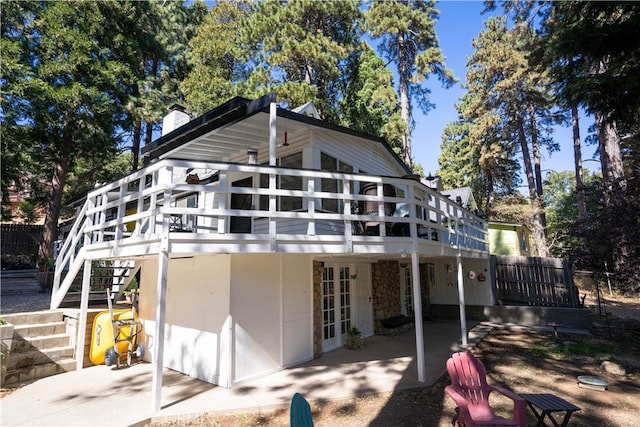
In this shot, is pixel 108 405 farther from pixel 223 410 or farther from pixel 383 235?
pixel 383 235

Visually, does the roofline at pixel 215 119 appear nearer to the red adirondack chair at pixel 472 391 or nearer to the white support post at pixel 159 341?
the white support post at pixel 159 341

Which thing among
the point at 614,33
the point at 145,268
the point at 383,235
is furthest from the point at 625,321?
the point at 145,268

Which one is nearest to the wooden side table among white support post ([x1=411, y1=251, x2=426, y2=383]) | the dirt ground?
the dirt ground

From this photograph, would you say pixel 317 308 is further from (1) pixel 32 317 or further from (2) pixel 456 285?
(2) pixel 456 285

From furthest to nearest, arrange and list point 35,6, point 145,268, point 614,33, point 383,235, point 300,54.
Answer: point 300,54 → point 35,6 → point 145,268 → point 614,33 → point 383,235

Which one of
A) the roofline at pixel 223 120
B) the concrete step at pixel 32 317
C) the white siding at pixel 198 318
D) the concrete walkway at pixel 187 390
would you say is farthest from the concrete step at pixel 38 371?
the roofline at pixel 223 120

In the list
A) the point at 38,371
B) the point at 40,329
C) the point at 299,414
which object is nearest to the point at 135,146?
the point at 40,329

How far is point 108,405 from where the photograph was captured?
5.16 m

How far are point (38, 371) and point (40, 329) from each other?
96 cm

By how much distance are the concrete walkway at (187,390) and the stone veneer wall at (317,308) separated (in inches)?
10.3

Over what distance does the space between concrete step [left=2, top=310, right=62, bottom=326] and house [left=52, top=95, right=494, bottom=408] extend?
564 mm

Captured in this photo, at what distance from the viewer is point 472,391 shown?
4.48m

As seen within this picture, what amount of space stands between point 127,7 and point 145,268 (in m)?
17.3

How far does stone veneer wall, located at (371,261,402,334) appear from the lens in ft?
33.4
